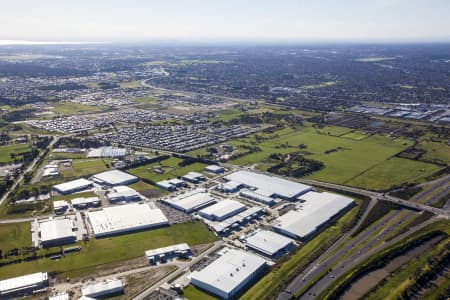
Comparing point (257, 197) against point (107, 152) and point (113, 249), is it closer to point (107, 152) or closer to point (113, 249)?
point (113, 249)

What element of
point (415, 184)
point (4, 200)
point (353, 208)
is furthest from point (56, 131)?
point (415, 184)

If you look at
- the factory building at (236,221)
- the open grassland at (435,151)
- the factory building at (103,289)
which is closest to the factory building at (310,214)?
the factory building at (236,221)

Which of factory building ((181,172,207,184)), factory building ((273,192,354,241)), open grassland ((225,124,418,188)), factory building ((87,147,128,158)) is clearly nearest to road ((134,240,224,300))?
factory building ((273,192,354,241))

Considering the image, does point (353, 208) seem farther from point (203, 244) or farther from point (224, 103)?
Result: point (224, 103)

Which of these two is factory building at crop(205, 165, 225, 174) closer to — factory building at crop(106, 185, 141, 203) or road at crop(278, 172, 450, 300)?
factory building at crop(106, 185, 141, 203)

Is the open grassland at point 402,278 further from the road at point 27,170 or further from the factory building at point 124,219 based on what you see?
the road at point 27,170
